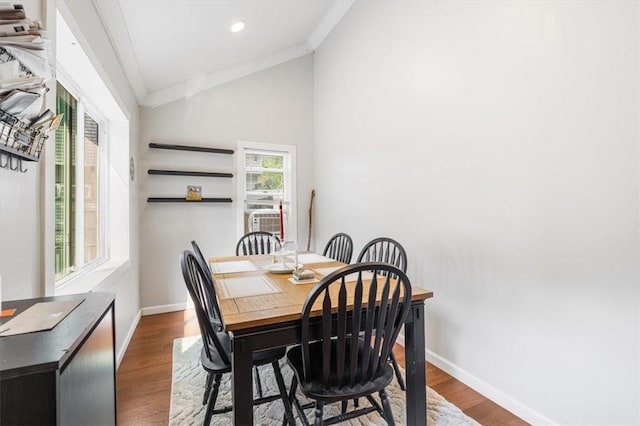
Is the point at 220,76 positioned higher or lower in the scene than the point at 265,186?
higher

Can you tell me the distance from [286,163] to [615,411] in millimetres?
3725

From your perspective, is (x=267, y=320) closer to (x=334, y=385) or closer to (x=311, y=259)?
(x=334, y=385)

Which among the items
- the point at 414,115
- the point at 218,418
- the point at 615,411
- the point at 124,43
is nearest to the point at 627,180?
the point at 615,411

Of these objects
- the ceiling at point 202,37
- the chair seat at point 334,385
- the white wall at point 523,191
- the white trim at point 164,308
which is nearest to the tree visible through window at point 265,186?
the ceiling at point 202,37

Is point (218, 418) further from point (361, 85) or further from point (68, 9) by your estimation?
point (361, 85)

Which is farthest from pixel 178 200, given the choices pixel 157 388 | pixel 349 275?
pixel 349 275

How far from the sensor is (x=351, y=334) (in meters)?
1.33

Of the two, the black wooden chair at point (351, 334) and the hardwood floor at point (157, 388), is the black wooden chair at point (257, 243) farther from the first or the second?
the black wooden chair at point (351, 334)

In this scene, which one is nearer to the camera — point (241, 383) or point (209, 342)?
point (241, 383)

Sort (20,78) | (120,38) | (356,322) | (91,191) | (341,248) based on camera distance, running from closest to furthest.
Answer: (20,78) < (356,322) < (120,38) < (91,191) < (341,248)

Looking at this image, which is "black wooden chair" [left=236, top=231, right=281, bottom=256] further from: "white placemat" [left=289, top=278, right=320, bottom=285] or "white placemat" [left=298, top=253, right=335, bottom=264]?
"white placemat" [left=289, top=278, right=320, bottom=285]

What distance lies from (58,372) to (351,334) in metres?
0.99

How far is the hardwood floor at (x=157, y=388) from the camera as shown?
5.85 feet

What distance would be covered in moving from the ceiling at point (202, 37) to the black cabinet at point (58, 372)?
2004mm
